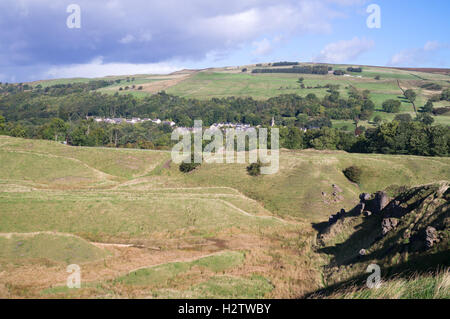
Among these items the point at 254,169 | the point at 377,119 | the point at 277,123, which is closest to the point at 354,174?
the point at 254,169

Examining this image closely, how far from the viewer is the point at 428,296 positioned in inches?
320

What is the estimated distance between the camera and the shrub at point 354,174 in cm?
5362

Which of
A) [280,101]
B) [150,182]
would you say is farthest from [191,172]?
[280,101]

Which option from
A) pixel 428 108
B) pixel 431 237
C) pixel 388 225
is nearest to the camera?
pixel 431 237

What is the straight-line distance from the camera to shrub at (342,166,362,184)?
53625 mm

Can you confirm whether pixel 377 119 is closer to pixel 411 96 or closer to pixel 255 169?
pixel 411 96

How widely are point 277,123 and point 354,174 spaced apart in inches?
4167

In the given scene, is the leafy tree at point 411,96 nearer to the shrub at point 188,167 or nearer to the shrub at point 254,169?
the shrub at point 254,169

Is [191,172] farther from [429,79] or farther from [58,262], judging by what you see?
[429,79]

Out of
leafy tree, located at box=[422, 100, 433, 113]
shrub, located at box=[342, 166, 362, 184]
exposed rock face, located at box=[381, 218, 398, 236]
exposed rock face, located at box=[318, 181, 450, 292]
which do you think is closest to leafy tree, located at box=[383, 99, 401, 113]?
leafy tree, located at box=[422, 100, 433, 113]

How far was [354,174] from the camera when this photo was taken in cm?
5378

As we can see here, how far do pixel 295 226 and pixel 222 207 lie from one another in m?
9.51

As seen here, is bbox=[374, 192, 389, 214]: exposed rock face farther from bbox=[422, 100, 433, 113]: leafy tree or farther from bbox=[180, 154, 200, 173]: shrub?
bbox=[422, 100, 433, 113]: leafy tree

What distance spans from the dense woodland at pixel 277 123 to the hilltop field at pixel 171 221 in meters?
18.6
